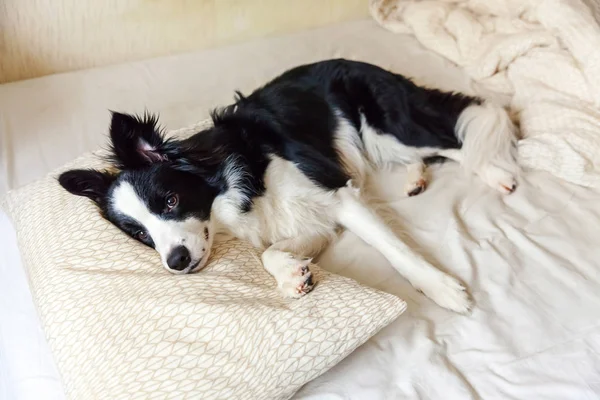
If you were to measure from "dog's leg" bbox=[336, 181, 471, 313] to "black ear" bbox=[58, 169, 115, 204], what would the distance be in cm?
90

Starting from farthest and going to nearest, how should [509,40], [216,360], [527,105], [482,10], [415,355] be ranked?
[482,10] < [509,40] < [527,105] < [415,355] < [216,360]

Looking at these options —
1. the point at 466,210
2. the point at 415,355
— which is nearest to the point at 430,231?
the point at 466,210

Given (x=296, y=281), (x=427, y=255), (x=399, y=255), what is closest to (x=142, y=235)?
(x=296, y=281)

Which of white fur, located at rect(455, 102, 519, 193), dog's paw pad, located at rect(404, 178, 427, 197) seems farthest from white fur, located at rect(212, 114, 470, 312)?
white fur, located at rect(455, 102, 519, 193)

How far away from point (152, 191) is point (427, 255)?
103 centimetres

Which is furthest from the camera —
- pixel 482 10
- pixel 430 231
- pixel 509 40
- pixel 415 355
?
pixel 482 10

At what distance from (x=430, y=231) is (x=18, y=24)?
223 cm

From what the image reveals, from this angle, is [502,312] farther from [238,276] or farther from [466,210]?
[238,276]

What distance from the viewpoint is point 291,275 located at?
5.49 ft

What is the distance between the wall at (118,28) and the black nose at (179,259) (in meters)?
1.68

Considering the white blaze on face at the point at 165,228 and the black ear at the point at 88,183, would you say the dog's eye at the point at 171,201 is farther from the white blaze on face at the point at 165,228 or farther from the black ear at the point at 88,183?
the black ear at the point at 88,183

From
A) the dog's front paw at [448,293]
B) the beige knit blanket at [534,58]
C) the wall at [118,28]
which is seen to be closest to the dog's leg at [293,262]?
the dog's front paw at [448,293]

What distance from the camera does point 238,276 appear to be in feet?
5.72

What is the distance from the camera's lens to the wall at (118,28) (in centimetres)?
269
